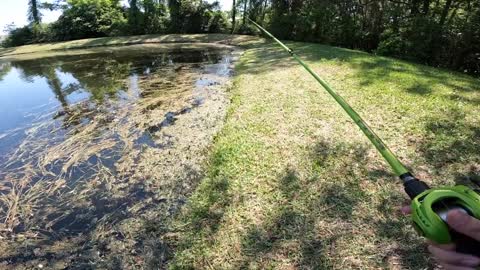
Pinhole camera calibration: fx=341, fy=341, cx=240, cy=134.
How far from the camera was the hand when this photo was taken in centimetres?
107

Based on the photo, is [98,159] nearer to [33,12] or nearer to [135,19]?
[135,19]

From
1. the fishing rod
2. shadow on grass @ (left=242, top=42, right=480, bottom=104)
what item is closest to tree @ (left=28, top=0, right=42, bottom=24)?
shadow on grass @ (left=242, top=42, right=480, bottom=104)

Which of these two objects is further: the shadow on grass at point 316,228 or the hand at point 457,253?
the shadow on grass at point 316,228

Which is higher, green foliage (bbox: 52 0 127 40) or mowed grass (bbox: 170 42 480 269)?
green foliage (bbox: 52 0 127 40)

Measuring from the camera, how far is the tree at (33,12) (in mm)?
26281

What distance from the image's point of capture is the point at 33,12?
1038 inches

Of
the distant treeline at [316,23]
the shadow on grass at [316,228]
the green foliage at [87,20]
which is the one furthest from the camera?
the green foliage at [87,20]

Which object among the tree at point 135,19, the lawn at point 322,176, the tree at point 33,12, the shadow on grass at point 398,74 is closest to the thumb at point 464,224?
the lawn at point 322,176

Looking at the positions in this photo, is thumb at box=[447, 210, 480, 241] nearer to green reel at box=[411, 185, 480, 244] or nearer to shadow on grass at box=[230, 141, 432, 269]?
green reel at box=[411, 185, 480, 244]

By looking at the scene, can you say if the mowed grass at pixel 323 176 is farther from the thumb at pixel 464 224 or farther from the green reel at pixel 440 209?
the thumb at pixel 464 224

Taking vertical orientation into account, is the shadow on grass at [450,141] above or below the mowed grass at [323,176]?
above

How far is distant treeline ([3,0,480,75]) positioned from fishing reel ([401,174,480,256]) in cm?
854

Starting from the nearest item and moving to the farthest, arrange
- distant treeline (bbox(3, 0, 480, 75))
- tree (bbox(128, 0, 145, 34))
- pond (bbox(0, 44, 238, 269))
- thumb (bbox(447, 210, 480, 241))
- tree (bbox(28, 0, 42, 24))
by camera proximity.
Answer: thumb (bbox(447, 210, 480, 241)) < pond (bbox(0, 44, 238, 269)) < distant treeline (bbox(3, 0, 480, 75)) < tree (bbox(128, 0, 145, 34)) < tree (bbox(28, 0, 42, 24))

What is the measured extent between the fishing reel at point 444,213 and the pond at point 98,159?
99.5 inches
